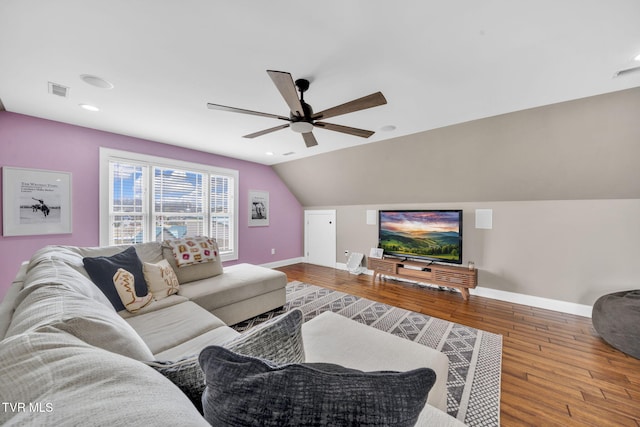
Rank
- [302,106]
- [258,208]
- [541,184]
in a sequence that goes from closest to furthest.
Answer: [302,106] < [541,184] < [258,208]

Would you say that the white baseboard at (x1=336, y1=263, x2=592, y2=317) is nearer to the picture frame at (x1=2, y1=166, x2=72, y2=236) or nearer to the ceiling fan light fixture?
the ceiling fan light fixture

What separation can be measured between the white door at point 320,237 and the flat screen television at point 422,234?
4.18ft

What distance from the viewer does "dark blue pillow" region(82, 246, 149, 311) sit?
1.85 m

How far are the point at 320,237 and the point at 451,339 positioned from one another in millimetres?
3663

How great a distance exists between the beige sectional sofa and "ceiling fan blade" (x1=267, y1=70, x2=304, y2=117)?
1.43 m

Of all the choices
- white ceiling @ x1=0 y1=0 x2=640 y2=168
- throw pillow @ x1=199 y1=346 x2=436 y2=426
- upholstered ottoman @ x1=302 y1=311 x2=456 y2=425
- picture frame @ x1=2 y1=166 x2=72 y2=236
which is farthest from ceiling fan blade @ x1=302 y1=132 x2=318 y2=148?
picture frame @ x1=2 y1=166 x2=72 y2=236

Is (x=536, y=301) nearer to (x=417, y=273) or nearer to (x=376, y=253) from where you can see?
(x=417, y=273)

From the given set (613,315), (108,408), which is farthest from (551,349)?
(108,408)

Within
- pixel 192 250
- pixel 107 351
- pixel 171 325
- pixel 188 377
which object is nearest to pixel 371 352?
pixel 188 377

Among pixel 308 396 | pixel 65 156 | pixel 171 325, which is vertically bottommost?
pixel 171 325

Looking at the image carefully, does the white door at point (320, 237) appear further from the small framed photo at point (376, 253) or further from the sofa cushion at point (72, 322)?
the sofa cushion at point (72, 322)

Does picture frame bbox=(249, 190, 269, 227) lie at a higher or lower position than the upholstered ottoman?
higher

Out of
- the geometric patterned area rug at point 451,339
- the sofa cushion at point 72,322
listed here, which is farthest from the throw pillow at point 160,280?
the sofa cushion at point 72,322

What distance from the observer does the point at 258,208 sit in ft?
16.7
